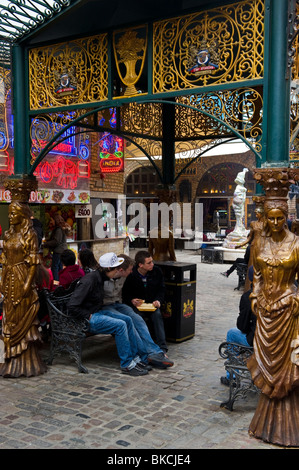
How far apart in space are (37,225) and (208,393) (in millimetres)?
3282

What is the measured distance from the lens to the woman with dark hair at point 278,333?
395cm

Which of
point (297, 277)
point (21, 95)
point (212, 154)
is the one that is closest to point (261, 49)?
point (297, 277)

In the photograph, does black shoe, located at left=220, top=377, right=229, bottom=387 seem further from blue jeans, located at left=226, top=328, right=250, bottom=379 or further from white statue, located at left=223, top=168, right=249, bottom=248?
white statue, located at left=223, top=168, right=249, bottom=248

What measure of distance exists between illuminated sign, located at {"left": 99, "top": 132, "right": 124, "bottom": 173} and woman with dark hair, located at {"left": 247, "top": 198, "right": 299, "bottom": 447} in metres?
10.4

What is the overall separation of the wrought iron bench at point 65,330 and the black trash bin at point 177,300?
5.33 ft

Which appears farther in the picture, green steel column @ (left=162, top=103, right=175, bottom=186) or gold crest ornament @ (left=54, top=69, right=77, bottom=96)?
green steel column @ (left=162, top=103, right=175, bottom=186)

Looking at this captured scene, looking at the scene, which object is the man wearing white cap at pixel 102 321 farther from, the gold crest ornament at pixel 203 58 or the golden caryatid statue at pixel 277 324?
the gold crest ornament at pixel 203 58

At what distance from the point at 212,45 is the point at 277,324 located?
2.93m

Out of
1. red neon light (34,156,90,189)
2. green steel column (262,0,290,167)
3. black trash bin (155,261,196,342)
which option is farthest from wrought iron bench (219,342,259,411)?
red neon light (34,156,90,189)

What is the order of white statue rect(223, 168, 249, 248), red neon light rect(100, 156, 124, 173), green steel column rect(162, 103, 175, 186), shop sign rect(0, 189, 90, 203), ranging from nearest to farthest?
green steel column rect(162, 103, 175, 186), shop sign rect(0, 189, 90, 203), red neon light rect(100, 156, 124, 173), white statue rect(223, 168, 249, 248)

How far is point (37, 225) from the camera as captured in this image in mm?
6609

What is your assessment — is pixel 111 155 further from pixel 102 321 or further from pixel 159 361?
pixel 159 361

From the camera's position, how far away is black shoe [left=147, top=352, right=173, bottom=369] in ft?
19.7
